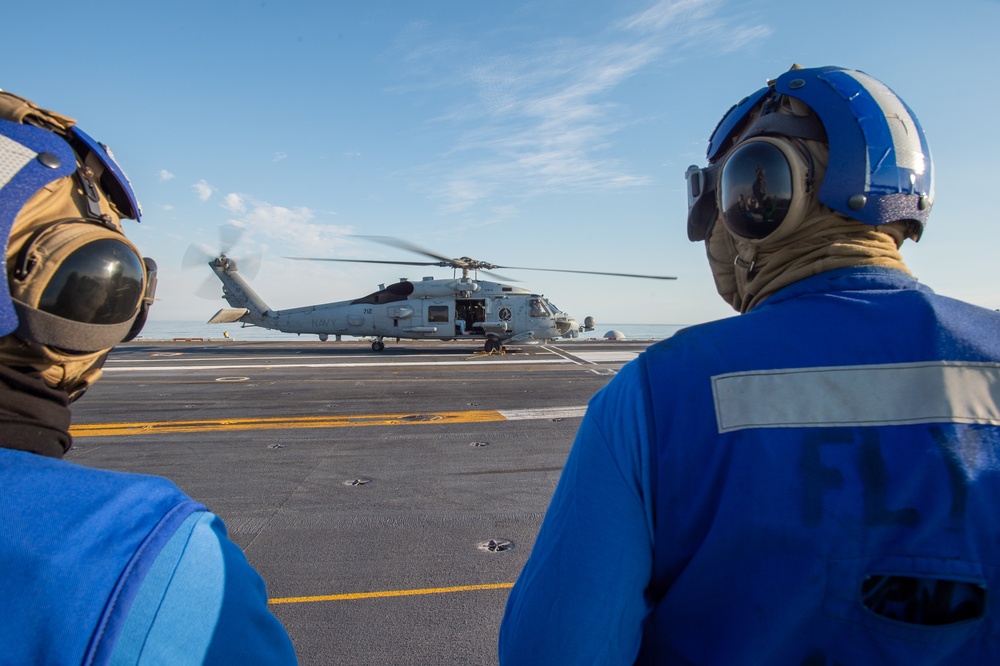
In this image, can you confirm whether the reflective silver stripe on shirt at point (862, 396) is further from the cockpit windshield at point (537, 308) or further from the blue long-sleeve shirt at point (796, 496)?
the cockpit windshield at point (537, 308)

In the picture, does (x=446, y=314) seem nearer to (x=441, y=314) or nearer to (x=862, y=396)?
(x=441, y=314)

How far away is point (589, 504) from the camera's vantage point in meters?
1.27

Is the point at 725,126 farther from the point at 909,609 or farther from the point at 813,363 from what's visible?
the point at 909,609

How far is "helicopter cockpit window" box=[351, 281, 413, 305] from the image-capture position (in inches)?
918

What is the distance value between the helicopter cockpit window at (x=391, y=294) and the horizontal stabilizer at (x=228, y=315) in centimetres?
545

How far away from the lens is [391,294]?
23.5m

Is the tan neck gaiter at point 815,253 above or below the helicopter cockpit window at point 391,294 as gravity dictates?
below

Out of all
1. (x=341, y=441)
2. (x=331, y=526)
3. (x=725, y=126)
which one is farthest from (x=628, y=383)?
(x=341, y=441)

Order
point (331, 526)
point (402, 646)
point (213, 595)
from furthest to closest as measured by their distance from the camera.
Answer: point (331, 526) → point (402, 646) → point (213, 595)

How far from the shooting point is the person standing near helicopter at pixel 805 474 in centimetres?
106

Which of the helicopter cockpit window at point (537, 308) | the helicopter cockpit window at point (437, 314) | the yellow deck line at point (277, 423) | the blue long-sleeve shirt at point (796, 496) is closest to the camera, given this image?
the blue long-sleeve shirt at point (796, 496)

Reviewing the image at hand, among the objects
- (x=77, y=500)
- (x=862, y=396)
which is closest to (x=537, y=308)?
(x=862, y=396)

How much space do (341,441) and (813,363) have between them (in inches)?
295

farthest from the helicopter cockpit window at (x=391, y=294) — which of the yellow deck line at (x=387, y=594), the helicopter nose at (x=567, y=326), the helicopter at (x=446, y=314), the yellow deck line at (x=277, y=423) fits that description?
the yellow deck line at (x=387, y=594)
